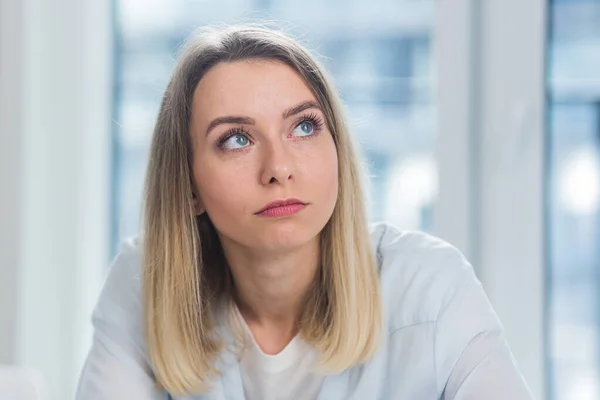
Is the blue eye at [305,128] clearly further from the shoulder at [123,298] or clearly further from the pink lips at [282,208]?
the shoulder at [123,298]

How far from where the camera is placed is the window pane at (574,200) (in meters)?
1.73

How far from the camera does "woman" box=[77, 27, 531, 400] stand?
112 cm

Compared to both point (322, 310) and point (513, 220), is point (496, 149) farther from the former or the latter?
point (322, 310)

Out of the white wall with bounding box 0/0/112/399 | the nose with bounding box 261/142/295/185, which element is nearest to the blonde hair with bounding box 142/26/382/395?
the nose with bounding box 261/142/295/185

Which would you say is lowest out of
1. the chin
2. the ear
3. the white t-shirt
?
the white t-shirt

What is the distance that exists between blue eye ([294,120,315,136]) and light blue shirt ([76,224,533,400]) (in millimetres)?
245

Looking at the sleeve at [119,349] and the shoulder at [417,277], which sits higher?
the shoulder at [417,277]

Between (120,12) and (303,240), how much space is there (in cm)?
104

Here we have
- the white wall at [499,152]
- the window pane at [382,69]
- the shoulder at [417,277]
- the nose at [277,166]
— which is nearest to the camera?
the nose at [277,166]

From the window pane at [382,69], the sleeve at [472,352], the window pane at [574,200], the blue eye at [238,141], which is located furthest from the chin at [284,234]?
the window pane at [574,200]

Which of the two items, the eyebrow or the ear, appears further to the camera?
the ear

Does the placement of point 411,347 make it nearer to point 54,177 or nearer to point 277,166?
point 277,166

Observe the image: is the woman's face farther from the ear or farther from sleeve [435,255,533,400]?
sleeve [435,255,533,400]

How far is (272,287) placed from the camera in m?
1.25
